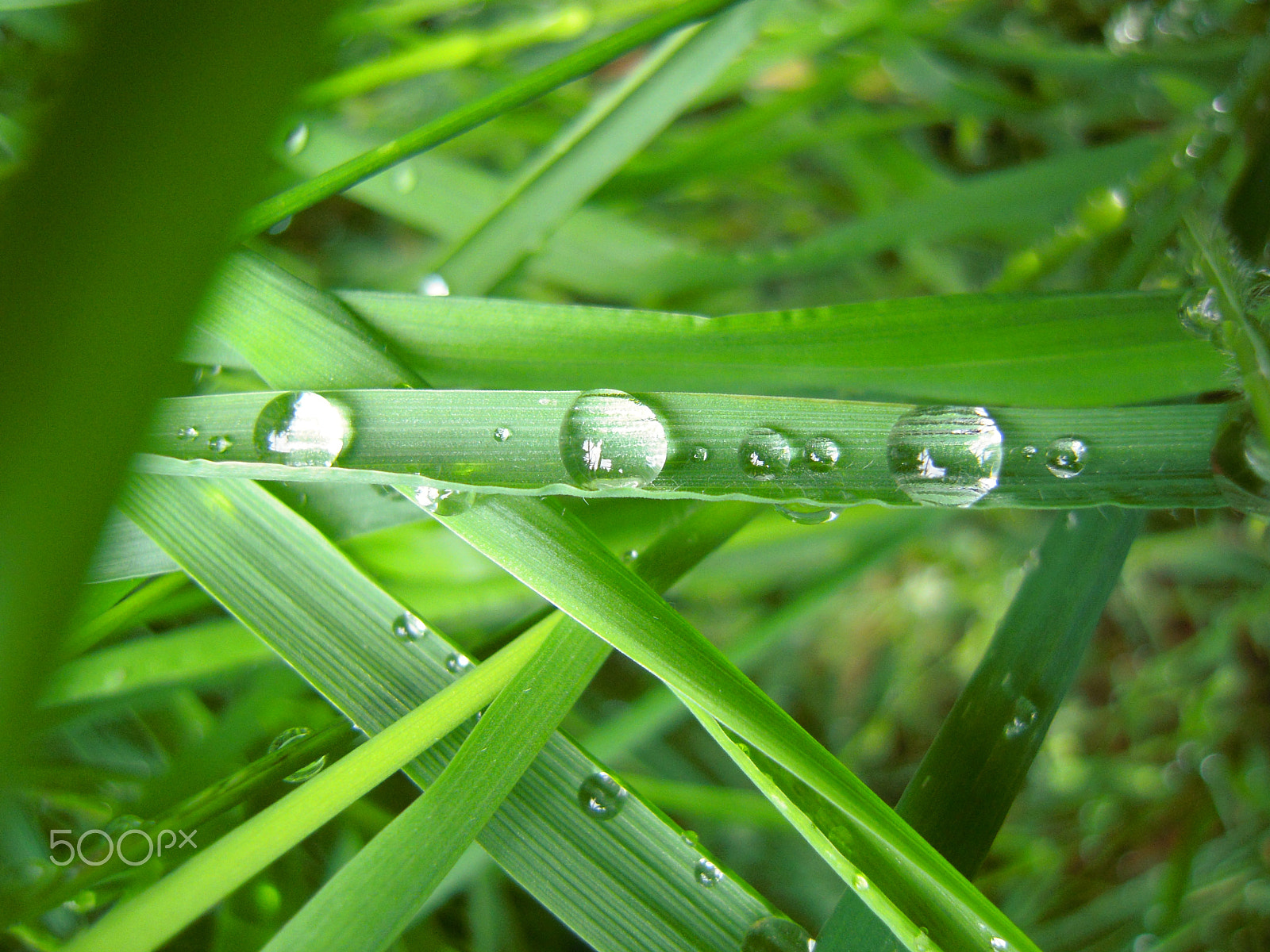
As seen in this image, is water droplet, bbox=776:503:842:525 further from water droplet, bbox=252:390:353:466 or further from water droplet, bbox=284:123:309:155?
water droplet, bbox=284:123:309:155

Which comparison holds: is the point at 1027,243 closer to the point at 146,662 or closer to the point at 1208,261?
the point at 1208,261

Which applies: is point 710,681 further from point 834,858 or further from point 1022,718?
point 1022,718

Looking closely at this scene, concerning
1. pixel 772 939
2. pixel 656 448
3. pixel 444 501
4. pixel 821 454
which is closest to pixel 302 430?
pixel 444 501

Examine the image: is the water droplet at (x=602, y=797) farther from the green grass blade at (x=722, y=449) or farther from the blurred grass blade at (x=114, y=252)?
the blurred grass blade at (x=114, y=252)

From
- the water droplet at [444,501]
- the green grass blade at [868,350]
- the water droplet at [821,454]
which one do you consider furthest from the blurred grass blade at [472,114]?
the water droplet at [821,454]

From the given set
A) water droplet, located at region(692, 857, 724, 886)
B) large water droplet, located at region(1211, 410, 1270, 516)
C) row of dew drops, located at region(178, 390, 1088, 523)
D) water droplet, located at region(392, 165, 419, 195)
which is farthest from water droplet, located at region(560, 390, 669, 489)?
water droplet, located at region(392, 165, 419, 195)

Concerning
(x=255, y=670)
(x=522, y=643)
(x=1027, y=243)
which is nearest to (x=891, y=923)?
(x=522, y=643)
